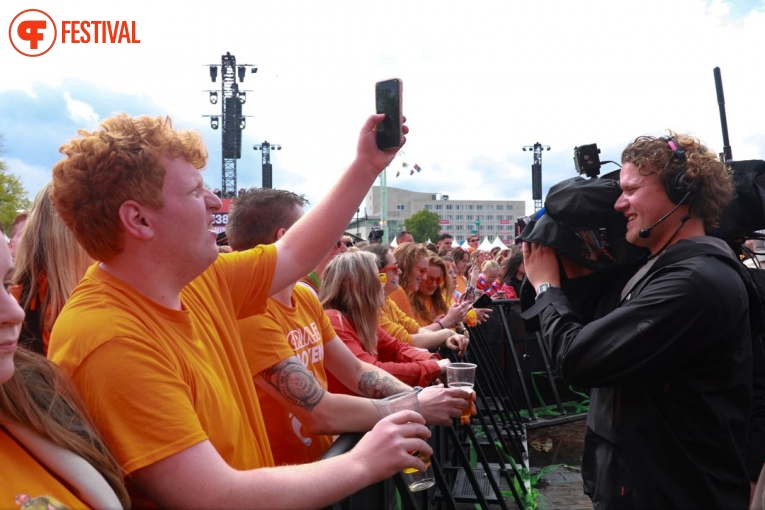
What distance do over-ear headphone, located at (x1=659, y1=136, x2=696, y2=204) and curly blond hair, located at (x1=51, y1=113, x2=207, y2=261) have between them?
1.90 metres

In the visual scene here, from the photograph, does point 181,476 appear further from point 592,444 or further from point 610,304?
point 610,304

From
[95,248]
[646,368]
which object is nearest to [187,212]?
[95,248]

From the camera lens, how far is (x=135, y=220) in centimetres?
158

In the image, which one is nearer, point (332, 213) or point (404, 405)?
point (404, 405)

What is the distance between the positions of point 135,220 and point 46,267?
1440 mm

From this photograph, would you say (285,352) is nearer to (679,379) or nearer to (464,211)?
(679,379)

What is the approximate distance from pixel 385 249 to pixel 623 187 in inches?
132

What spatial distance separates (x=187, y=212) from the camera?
5.45ft

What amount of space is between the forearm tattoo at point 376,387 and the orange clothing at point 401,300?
331cm

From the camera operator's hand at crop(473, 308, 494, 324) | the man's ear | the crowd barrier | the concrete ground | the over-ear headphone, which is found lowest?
the concrete ground

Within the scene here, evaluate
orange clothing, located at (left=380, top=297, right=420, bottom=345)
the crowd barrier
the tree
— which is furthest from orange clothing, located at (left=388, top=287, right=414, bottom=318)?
the tree

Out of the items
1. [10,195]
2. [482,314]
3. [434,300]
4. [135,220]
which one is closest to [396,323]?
[434,300]

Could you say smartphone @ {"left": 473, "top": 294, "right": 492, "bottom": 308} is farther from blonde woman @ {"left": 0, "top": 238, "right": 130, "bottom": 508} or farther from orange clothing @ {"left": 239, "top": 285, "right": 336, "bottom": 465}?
blonde woman @ {"left": 0, "top": 238, "right": 130, "bottom": 508}

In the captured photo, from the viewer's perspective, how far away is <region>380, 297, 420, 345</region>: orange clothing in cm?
511
